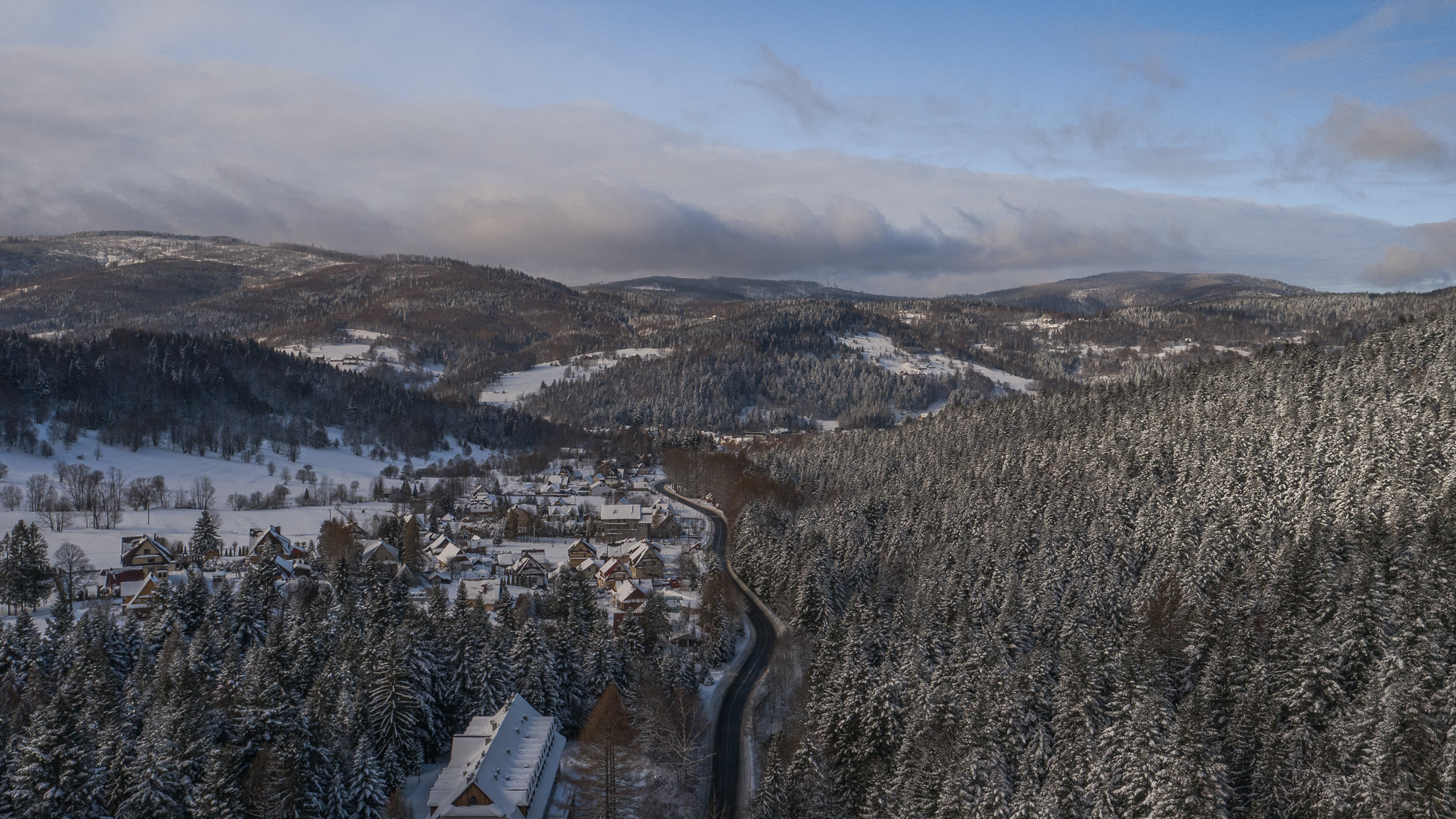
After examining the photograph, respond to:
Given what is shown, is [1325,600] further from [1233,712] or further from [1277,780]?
[1277,780]

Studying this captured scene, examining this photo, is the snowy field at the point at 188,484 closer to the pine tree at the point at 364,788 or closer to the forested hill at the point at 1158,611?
the pine tree at the point at 364,788

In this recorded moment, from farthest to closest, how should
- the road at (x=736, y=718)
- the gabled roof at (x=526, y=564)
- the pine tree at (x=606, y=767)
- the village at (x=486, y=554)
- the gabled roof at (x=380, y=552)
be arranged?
the gabled roof at (x=526, y=564) < the gabled roof at (x=380, y=552) < the village at (x=486, y=554) < the road at (x=736, y=718) < the pine tree at (x=606, y=767)

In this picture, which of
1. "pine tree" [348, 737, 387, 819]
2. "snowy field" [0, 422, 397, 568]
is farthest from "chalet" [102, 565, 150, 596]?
"pine tree" [348, 737, 387, 819]

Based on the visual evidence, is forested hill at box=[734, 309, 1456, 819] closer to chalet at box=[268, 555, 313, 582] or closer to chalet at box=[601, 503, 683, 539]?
chalet at box=[601, 503, 683, 539]

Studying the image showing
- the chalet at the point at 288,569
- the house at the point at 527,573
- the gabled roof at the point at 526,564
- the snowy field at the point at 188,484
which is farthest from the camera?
the snowy field at the point at 188,484

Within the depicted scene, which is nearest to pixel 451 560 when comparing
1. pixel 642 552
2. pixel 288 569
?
pixel 288 569

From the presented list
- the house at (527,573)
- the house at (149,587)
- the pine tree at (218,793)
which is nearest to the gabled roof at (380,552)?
the house at (527,573)
